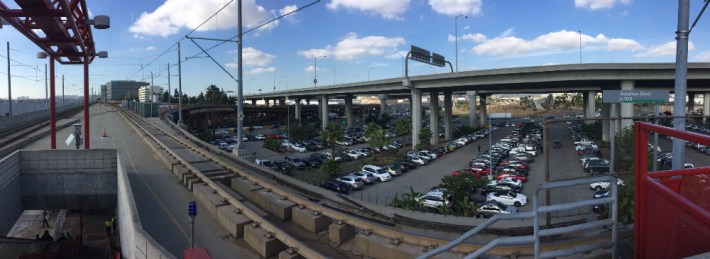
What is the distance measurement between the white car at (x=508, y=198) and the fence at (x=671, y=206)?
67.6 feet

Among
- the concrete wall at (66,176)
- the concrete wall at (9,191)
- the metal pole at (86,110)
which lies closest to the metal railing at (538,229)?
the concrete wall at (9,191)

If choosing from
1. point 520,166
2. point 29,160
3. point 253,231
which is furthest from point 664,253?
point 520,166

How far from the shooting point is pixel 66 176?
19625 mm

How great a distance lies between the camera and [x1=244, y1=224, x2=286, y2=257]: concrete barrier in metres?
8.05

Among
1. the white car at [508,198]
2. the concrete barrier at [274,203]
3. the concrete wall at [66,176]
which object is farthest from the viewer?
the white car at [508,198]

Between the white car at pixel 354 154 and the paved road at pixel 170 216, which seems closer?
the paved road at pixel 170 216

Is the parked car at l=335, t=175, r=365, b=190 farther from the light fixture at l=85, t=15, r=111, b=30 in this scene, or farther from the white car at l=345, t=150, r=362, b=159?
the light fixture at l=85, t=15, r=111, b=30

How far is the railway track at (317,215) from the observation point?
6824 millimetres

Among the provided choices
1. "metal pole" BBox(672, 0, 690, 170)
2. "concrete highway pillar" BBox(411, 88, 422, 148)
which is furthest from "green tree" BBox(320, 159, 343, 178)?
"metal pole" BBox(672, 0, 690, 170)

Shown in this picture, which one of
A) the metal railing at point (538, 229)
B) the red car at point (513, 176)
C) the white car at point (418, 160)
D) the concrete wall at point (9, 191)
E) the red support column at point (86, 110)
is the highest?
the red support column at point (86, 110)

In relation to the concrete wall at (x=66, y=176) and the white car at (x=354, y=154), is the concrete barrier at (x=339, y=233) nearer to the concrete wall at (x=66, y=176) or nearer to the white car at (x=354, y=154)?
the concrete wall at (x=66, y=176)

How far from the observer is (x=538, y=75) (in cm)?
4450

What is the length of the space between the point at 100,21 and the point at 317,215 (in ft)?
47.6

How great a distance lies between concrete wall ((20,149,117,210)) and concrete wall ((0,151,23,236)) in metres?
0.53
